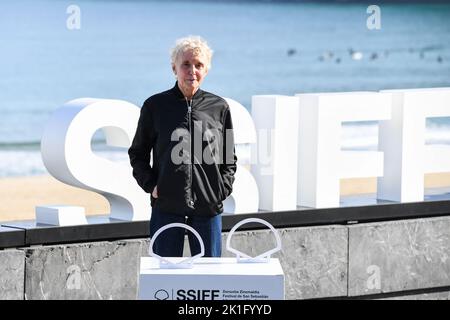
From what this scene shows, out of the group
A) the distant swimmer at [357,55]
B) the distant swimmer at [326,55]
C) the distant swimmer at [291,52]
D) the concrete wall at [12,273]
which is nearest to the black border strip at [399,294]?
the concrete wall at [12,273]

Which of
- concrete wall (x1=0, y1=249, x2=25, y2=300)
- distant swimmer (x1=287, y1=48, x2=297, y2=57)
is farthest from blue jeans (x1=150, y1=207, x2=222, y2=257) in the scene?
distant swimmer (x1=287, y1=48, x2=297, y2=57)

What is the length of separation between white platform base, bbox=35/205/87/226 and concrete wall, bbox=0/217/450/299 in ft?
0.74

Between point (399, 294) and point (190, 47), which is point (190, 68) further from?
point (399, 294)

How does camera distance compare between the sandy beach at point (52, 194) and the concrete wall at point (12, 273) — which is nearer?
the concrete wall at point (12, 273)

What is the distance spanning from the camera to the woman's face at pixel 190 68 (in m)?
5.49

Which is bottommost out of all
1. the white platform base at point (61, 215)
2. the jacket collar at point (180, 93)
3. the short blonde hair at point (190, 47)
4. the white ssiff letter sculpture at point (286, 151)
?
the white platform base at point (61, 215)

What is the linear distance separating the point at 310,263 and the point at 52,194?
38.2ft

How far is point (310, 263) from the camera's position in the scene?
7.63 metres

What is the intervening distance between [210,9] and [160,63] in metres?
7.05

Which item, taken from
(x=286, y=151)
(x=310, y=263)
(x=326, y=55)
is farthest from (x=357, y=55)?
(x=310, y=263)

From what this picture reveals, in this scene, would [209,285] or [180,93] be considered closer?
[209,285]

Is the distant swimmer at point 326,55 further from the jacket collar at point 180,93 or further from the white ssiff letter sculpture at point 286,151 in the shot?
the jacket collar at point 180,93

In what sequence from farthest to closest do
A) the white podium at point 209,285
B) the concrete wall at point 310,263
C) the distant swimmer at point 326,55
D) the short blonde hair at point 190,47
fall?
the distant swimmer at point 326,55, the concrete wall at point 310,263, the short blonde hair at point 190,47, the white podium at point 209,285

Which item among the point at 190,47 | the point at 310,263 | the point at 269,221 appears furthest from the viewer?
the point at 310,263
